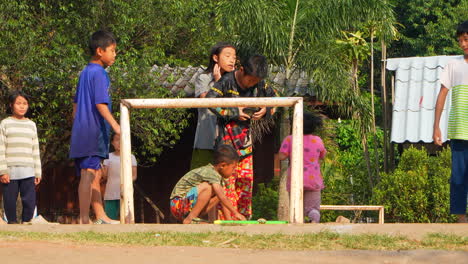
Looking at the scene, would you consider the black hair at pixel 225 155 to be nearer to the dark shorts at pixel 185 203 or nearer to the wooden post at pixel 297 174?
the dark shorts at pixel 185 203

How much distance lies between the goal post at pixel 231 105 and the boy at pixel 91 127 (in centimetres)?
17

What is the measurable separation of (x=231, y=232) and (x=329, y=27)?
22.0ft

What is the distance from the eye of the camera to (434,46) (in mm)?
26344

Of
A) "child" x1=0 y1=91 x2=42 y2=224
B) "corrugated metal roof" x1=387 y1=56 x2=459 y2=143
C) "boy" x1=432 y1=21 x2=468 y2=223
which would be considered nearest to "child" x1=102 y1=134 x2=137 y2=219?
"child" x1=0 y1=91 x2=42 y2=224

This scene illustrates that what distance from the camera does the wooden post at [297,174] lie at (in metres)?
5.96

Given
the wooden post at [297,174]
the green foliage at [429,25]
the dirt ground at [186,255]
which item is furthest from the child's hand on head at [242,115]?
the green foliage at [429,25]

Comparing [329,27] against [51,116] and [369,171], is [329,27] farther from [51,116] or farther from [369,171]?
[51,116]

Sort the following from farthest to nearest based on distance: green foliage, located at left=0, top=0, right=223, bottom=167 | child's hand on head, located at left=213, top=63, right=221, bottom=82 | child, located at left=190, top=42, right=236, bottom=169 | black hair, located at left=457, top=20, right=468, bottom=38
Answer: green foliage, located at left=0, top=0, right=223, bottom=167
child's hand on head, located at left=213, top=63, right=221, bottom=82
child, located at left=190, top=42, right=236, bottom=169
black hair, located at left=457, top=20, right=468, bottom=38

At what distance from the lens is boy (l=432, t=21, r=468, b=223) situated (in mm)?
6180

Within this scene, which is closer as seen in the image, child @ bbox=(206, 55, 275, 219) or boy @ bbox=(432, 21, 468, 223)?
boy @ bbox=(432, 21, 468, 223)

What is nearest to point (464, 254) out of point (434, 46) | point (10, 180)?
point (10, 180)

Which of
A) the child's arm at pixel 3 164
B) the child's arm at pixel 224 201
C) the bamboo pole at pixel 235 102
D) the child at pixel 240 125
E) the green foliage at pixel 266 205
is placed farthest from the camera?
the green foliage at pixel 266 205

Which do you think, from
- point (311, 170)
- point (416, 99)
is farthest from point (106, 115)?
point (416, 99)

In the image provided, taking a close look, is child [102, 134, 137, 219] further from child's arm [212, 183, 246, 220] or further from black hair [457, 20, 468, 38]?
black hair [457, 20, 468, 38]
